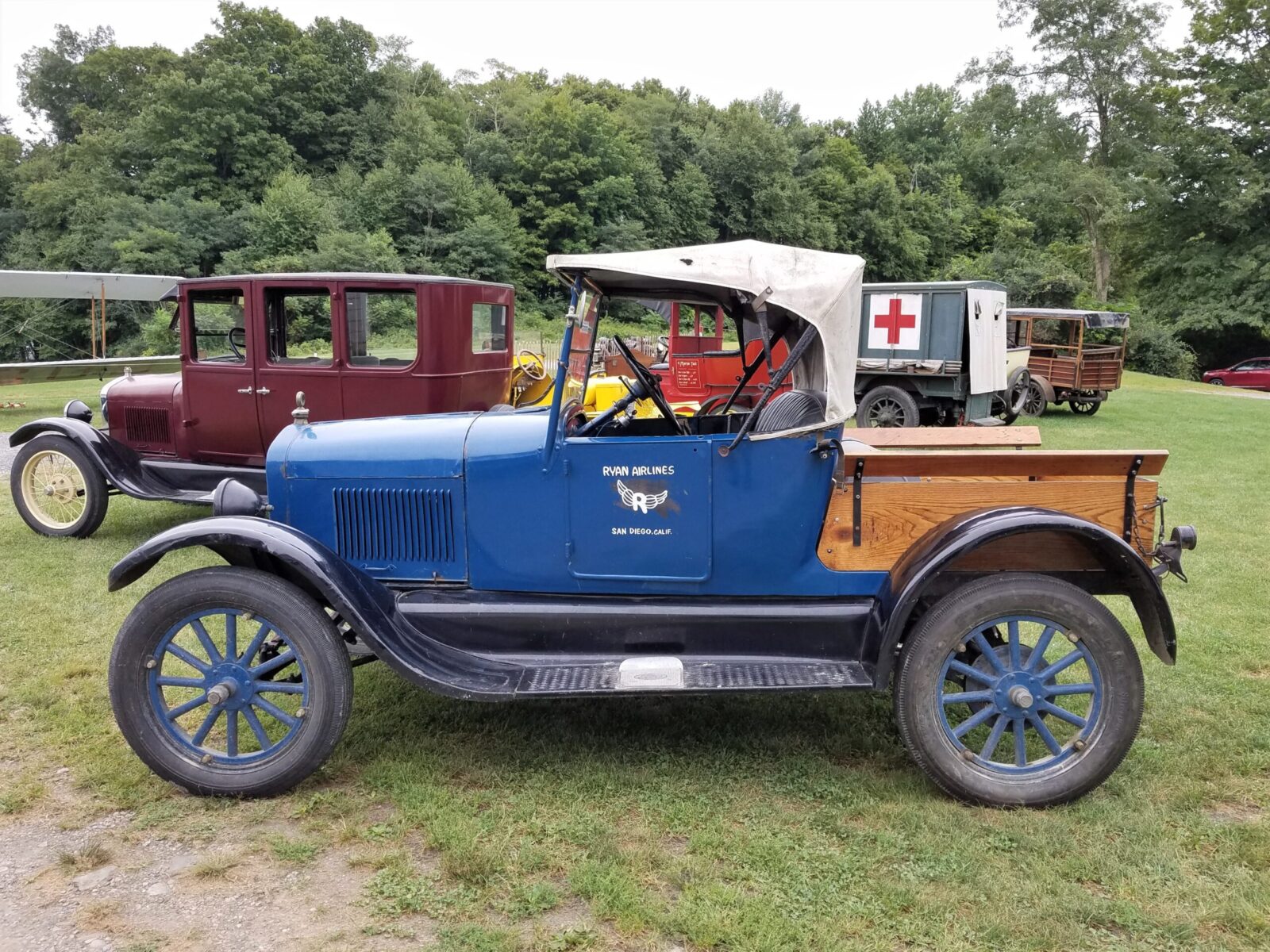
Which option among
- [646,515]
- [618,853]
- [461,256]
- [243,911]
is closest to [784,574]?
[646,515]

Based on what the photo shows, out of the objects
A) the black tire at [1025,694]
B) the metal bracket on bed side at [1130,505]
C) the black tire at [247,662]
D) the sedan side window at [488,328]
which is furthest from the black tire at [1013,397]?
the black tire at [247,662]

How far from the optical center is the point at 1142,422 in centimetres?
1616

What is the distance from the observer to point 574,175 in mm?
41375

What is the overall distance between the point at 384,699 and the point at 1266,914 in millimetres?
3560

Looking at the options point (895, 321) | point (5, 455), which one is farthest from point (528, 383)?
point (895, 321)

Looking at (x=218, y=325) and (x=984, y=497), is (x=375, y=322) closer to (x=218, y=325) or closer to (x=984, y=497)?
(x=218, y=325)

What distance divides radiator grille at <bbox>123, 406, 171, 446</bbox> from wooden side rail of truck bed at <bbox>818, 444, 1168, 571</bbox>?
21.9 feet

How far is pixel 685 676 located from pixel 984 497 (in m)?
1.40

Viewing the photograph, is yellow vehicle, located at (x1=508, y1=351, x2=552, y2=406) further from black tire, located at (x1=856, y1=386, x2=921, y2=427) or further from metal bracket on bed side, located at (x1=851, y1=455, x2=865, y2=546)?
black tire, located at (x1=856, y1=386, x2=921, y2=427)

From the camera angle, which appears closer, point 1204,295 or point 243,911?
point 243,911

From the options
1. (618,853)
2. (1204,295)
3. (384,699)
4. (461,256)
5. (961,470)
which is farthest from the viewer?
(461,256)

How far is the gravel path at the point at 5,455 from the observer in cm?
999

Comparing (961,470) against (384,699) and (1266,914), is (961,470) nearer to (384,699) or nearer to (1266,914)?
(1266,914)

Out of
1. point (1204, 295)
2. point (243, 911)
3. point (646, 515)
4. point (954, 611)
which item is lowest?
point (243, 911)
